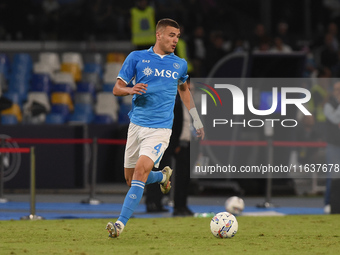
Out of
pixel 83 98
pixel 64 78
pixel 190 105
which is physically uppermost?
pixel 190 105

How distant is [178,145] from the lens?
491 inches

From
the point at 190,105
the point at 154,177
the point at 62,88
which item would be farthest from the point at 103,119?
the point at 154,177

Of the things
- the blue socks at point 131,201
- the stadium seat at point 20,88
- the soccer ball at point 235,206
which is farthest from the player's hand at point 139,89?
the stadium seat at point 20,88

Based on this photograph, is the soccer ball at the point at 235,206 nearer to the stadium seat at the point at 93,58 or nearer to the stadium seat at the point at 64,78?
the stadium seat at the point at 64,78

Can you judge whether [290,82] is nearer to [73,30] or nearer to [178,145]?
[178,145]

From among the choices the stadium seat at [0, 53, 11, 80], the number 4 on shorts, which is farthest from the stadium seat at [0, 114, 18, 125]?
the number 4 on shorts

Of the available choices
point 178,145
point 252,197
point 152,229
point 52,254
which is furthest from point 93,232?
point 252,197

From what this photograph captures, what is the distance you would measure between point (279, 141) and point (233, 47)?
200 inches

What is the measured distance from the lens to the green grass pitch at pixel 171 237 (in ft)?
26.0

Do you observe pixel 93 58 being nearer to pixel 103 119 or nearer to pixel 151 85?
pixel 103 119

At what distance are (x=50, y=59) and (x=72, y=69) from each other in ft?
2.21

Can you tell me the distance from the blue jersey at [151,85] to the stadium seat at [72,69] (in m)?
12.5

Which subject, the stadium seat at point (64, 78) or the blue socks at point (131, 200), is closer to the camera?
the blue socks at point (131, 200)

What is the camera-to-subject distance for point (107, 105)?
2038 cm
